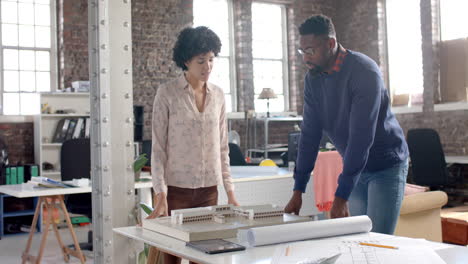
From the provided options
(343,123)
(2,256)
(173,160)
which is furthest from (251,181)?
(2,256)

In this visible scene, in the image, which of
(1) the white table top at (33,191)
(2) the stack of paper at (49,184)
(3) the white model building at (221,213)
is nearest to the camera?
(3) the white model building at (221,213)

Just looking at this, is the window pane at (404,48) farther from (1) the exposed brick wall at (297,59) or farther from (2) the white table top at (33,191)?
(2) the white table top at (33,191)

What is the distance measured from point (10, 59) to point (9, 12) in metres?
0.65

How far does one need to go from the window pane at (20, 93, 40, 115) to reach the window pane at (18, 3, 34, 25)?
3.38 ft

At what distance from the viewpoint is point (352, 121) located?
2041mm

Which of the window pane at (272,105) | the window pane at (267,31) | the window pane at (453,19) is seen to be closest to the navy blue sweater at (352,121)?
the window pane at (453,19)

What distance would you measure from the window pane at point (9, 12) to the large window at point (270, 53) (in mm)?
3968

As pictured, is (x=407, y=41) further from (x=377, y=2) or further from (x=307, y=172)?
(x=307, y=172)

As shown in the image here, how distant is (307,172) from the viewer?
89.4 inches

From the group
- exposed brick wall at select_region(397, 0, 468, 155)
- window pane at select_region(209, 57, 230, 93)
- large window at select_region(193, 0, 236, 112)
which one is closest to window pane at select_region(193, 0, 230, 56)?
large window at select_region(193, 0, 236, 112)

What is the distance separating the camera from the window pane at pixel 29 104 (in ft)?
26.8

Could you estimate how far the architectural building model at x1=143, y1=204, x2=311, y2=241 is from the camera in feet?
5.43

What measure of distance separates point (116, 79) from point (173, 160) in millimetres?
508

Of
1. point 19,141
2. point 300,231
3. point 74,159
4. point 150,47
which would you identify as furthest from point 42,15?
point 300,231
